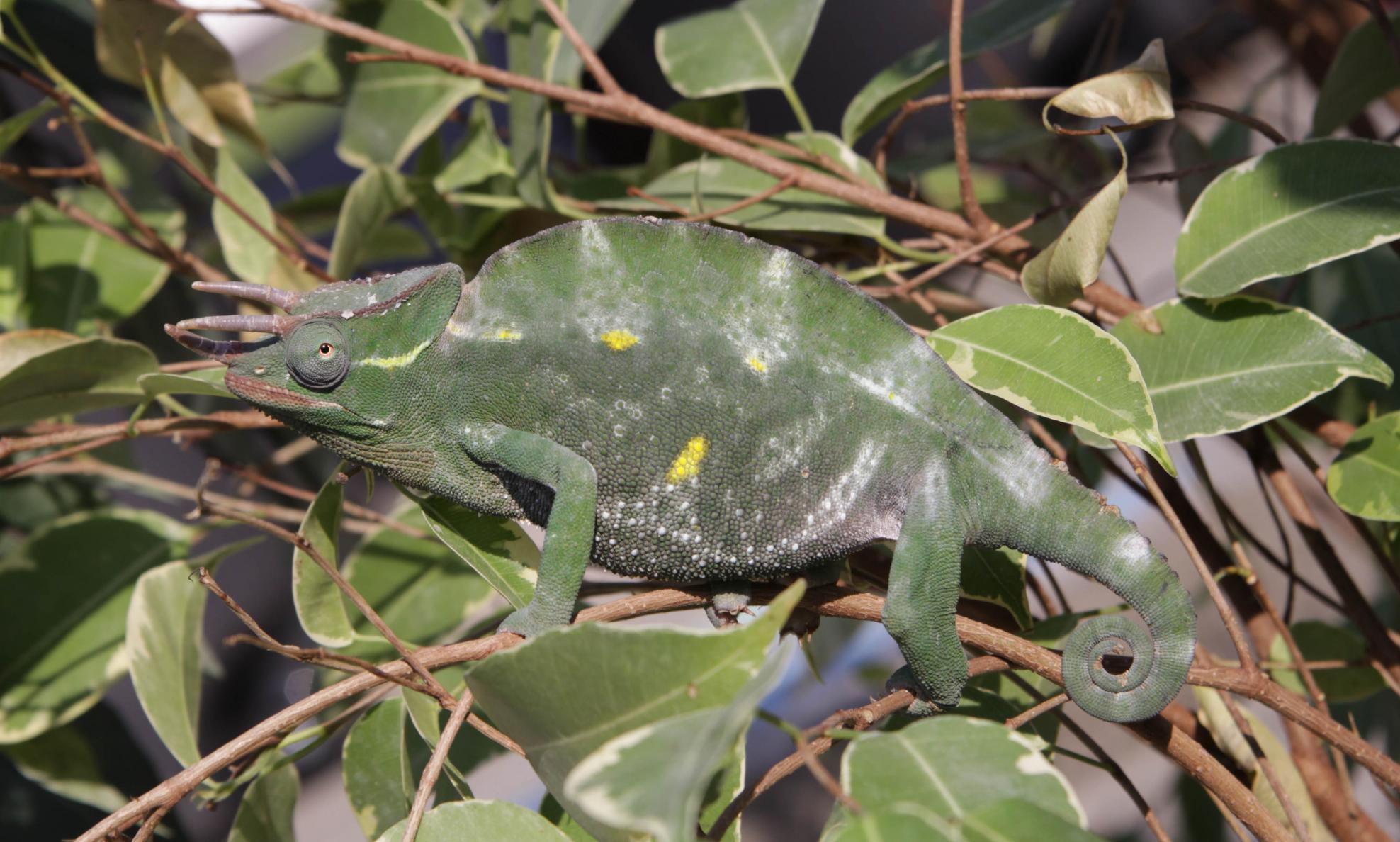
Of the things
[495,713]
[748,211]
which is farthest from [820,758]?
[495,713]

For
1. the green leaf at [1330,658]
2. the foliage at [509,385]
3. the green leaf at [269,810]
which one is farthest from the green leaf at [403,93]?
the green leaf at [1330,658]

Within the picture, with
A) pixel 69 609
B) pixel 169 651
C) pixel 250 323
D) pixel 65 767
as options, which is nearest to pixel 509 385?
pixel 250 323

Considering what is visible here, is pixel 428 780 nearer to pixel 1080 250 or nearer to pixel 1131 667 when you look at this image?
pixel 1131 667

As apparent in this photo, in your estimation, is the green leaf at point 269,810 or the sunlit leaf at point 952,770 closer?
the sunlit leaf at point 952,770

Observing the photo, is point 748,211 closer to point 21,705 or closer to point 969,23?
point 969,23

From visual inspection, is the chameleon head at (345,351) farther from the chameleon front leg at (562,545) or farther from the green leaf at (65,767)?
the green leaf at (65,767)
